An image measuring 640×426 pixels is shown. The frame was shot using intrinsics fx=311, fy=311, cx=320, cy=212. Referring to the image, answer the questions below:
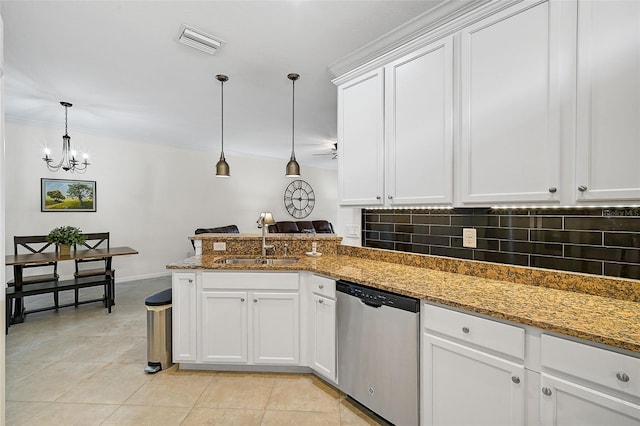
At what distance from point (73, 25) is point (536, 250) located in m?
3.44

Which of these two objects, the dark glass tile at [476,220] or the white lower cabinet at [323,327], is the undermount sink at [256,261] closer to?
the white lower cabinet at [323,327]

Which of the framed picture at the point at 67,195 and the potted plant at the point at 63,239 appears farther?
the framed picture at the point at 67,195

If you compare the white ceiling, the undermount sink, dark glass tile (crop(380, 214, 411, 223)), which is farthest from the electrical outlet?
the white ceiling

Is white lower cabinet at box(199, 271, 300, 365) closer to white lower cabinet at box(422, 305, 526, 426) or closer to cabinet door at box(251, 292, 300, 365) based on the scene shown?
cabinet door at box(251, 292, 300, 365)

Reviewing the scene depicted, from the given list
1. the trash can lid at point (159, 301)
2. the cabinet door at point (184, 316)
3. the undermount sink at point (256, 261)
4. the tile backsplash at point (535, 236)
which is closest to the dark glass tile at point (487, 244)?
the tile backsplash at point (535, 236)

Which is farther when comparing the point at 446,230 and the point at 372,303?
the point at 446,230

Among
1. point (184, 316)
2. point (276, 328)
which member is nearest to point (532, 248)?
point (276, 328)

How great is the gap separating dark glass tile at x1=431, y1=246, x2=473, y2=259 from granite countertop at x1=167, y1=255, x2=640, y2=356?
0.18 metres

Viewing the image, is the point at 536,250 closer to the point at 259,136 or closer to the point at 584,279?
the point at 584,279

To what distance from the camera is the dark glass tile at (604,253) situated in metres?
1.53

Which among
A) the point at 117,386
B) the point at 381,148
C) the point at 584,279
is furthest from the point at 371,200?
the point at 117,386

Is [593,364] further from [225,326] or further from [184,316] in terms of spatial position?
[184,316]

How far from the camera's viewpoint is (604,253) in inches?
63.3

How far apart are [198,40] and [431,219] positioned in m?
2.23
